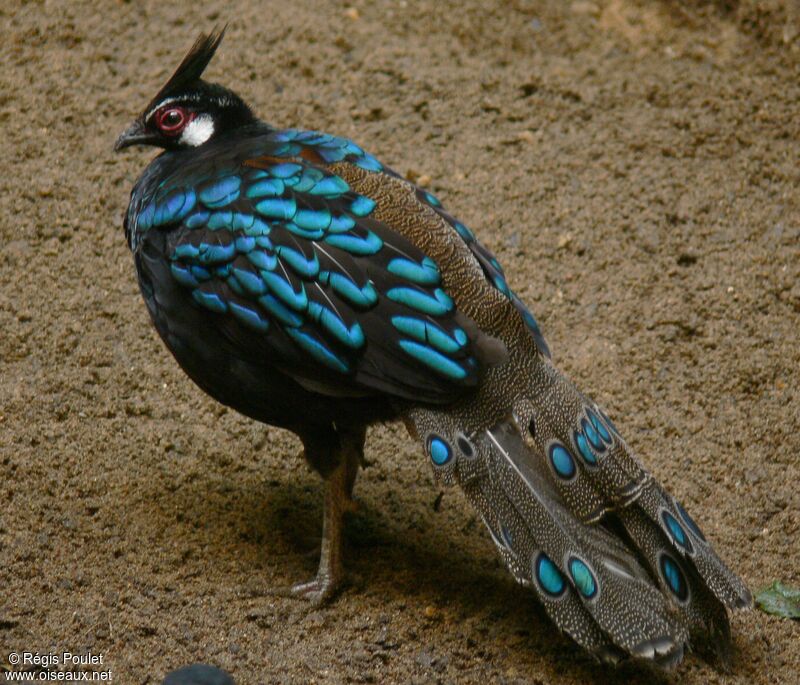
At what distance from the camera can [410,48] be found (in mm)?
6648

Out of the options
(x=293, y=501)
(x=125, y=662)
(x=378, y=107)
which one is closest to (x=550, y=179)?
(x=378, y=107)

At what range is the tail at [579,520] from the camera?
369 cm

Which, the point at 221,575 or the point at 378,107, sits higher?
the point at 378,107

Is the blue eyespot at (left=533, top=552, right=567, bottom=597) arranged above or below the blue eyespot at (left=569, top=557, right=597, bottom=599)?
below

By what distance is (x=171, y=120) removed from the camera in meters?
4.59

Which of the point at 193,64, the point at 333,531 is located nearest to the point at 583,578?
the point at 333,531

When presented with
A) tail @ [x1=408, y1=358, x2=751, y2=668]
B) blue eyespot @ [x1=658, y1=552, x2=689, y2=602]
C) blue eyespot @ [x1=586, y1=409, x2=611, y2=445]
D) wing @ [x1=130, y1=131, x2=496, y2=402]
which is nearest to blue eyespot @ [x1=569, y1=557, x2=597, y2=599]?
tail @ [x1=408, y1=358, x2=751, y2=668]

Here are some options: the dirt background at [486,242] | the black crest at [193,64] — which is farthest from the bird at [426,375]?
the black crest at [193,64]

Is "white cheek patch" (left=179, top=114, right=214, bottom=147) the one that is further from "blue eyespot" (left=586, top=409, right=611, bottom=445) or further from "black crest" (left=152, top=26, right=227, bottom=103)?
"blue eyespot" (left=586, top=409, right=611, bottom=445)

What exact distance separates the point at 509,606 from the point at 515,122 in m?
3.08

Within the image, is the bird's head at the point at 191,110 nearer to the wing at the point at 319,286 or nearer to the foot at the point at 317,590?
A: the wing at the point at 319,286

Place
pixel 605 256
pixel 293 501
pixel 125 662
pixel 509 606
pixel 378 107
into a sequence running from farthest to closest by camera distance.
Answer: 1. pixel 378 107
2. pixel 605 256
3. pixel 293 501
4. pixel 509 606
5. pixel 125 662

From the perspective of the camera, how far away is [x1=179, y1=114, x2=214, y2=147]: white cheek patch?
459 cm

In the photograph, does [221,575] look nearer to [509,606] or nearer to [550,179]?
[509,606]
